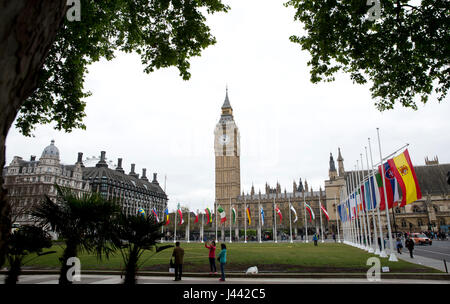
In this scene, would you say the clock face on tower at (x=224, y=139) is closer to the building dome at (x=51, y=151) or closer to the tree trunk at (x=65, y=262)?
the building dome at (x=51, y=151)

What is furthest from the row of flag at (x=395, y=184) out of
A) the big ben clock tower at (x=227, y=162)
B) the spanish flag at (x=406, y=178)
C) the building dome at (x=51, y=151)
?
the big ben clock tower at (x=227, y=162)

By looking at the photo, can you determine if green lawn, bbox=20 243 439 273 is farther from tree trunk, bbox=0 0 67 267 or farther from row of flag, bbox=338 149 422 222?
tree trunk, bbox=0 0 67 267

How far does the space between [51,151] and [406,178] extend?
Answer: 7397 cm

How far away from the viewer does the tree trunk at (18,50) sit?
70.7 inches

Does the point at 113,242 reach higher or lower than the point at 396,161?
lower

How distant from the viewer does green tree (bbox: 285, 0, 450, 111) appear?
409 inches

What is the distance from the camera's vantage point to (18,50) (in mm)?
1887

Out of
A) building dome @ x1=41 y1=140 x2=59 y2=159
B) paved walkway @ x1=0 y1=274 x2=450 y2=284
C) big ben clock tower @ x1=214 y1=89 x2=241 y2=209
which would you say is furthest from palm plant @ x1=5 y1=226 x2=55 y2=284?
big ben clock tower @ x1=214 y1=89 x2=241 y2=209

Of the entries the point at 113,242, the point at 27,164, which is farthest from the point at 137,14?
the point at 27,164

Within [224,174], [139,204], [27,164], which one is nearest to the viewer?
[27,164]

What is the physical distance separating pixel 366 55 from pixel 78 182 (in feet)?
263

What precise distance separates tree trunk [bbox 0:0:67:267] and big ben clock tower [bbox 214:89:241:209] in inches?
4572

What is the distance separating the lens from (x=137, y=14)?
38.0 feet
